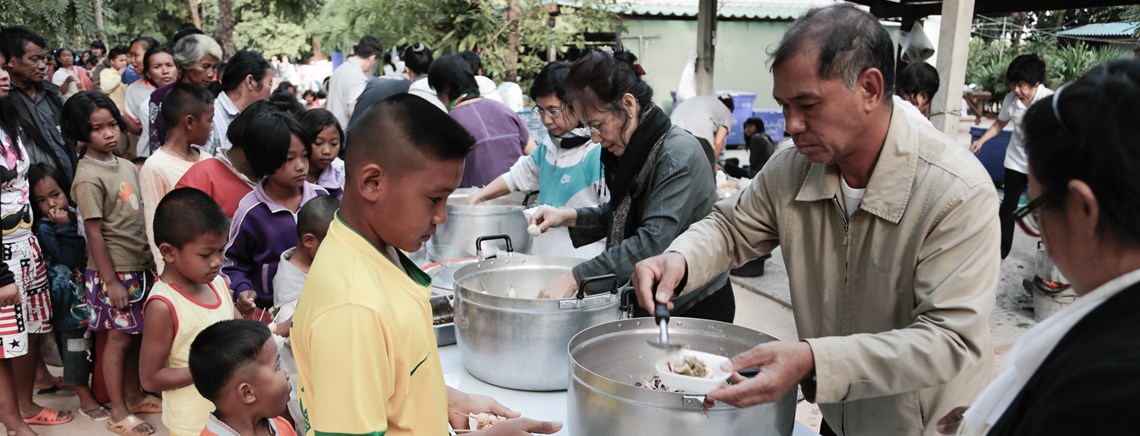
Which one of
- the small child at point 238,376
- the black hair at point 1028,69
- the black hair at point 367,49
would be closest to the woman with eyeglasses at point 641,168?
the small child at point 238,376

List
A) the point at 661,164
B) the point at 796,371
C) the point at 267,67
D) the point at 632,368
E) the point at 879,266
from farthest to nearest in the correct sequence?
1. the point at 267,67
2. the point at 661,164
3. the point at 632,368
4. the point at 879,266
5. the point at 796,371

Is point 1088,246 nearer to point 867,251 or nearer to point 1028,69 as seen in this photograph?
point 867,251

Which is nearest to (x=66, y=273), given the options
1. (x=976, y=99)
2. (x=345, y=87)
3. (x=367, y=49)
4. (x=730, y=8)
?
(x=345, y=87)

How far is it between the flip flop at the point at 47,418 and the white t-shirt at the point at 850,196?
3615mm

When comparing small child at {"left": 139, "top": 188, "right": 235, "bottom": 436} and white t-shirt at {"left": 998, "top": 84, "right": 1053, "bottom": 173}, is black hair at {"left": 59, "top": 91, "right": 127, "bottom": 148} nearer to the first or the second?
small child at {"left": 139, "top": 188, "right": 235, "bottom": 436}

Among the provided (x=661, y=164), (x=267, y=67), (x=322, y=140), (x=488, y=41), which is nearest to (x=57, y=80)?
(x=488, y=41)

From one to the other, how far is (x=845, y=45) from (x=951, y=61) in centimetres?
378

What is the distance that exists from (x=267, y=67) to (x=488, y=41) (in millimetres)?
5802

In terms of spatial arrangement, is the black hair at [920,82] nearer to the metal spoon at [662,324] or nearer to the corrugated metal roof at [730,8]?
the metal spoon at [662,324]

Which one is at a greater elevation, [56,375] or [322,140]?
[322,140]

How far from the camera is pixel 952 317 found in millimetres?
1337

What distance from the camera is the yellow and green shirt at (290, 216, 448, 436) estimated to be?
106 centimetres

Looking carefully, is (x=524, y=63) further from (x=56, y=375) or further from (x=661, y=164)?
(x=661, y=164)

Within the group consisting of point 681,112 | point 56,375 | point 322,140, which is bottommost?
point 56,375
